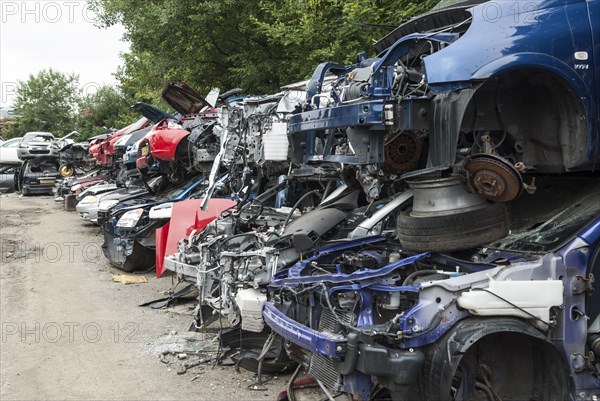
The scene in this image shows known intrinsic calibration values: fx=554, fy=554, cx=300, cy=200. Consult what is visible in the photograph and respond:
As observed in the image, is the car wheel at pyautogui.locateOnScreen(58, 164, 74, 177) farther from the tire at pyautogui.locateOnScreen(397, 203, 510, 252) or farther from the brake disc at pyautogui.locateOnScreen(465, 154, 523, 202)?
the brake disc at pyautogui.locateOnScreen(465, 154, 523, 202)

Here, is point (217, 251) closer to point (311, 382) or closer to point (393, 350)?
point (311, 382)

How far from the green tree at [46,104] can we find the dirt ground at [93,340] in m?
27.7

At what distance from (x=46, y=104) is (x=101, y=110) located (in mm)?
6140

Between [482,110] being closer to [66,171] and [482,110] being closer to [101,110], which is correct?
[66,171]

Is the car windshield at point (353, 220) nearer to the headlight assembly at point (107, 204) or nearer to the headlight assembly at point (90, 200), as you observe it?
the headlight assembly at point (107, 204)

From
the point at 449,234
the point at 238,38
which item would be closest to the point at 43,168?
the point at 238,38

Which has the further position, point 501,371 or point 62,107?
point 62,107

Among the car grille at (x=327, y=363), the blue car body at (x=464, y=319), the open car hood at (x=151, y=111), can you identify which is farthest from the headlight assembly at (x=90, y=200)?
the car grille at (x=327, y=363)

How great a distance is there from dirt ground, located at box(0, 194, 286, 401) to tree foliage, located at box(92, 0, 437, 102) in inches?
205

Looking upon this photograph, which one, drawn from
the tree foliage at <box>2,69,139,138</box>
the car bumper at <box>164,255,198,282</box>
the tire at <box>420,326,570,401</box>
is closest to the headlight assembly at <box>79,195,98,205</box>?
the car bumper at <box>164,255,198,282</box>

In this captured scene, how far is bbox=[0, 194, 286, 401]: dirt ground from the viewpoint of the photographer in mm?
4820

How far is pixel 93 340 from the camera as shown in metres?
6.15

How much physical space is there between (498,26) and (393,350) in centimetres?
223

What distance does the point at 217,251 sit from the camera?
18.4ft
